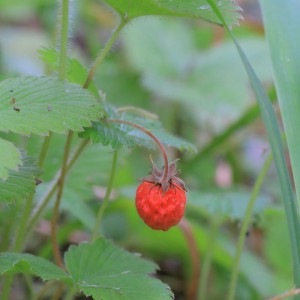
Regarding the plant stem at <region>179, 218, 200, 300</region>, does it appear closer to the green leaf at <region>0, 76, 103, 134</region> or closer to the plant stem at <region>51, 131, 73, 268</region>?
the plant stem at <region>51, 131, 73, 268</region>

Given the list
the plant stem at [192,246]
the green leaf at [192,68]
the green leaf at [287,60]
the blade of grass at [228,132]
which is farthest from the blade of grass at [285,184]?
the green leaf at [192,68]

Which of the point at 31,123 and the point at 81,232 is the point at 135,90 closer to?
the point at 81,232

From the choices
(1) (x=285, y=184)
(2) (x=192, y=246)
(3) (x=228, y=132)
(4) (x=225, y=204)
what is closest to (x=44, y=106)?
(1) (x=285, y=184)

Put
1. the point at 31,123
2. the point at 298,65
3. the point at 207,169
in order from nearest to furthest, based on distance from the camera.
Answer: the point at 31,123
the point at 298,65
the point at 207,169

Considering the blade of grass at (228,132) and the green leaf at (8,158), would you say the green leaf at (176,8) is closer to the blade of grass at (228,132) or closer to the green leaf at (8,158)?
the green leaf at (8,158)

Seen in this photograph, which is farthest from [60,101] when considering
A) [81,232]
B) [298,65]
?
[81,232]

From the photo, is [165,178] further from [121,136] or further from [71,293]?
[71,293]
